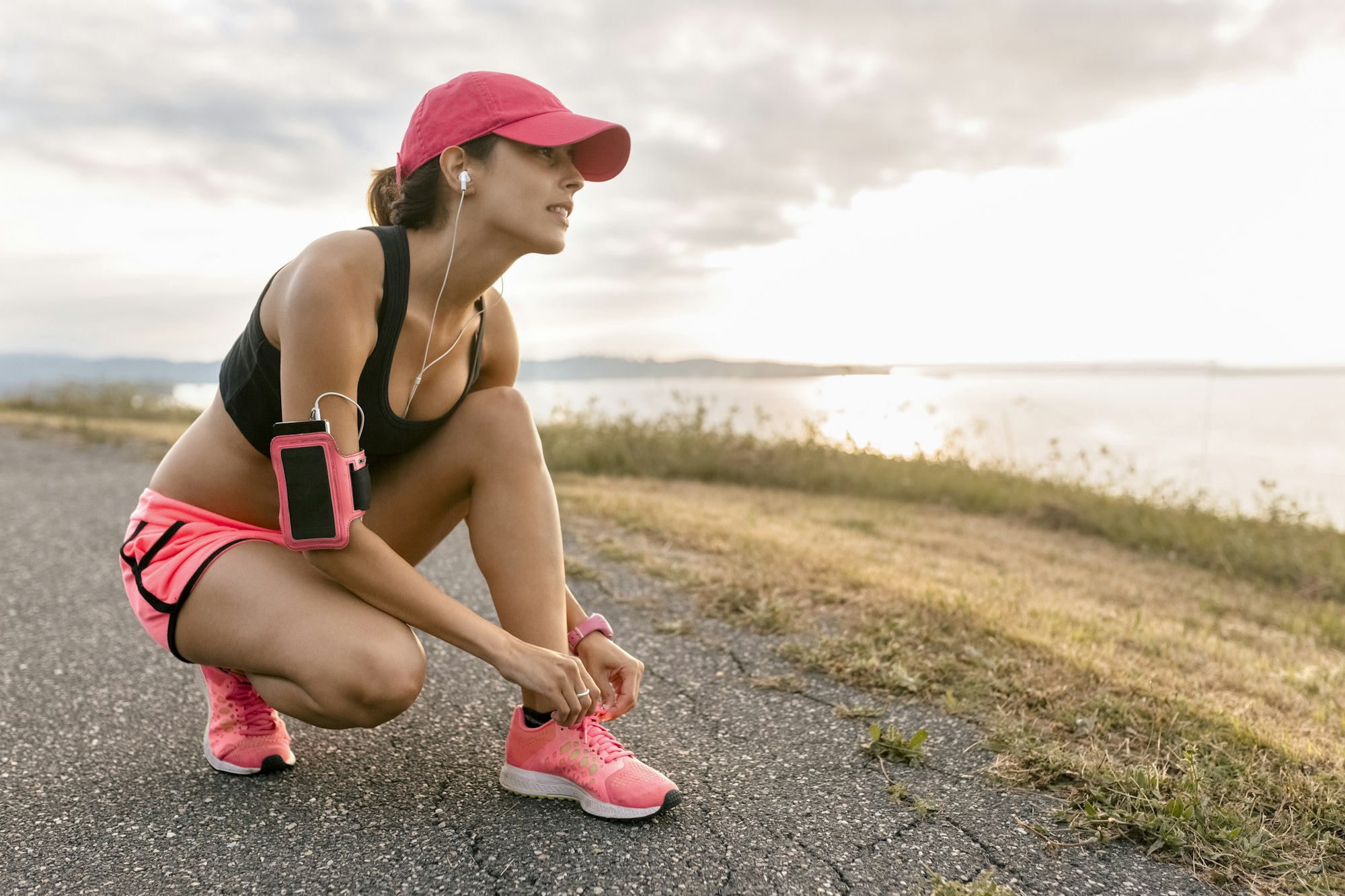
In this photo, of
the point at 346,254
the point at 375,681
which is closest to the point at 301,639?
the point at 375,681

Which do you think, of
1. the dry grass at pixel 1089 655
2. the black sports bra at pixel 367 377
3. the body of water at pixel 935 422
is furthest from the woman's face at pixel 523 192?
the body of water at pixel 935 422

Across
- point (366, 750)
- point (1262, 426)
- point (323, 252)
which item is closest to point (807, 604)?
point (366, 750)

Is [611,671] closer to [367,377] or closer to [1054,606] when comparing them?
[367,377]

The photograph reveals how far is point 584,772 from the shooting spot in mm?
1861

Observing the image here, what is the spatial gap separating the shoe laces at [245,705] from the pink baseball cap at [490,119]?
1238 millimetres

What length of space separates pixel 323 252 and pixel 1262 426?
82.4ft

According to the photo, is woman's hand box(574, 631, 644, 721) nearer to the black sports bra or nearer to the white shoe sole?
the white shoe sole

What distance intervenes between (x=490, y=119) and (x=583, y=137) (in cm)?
20

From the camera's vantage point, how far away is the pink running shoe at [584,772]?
182 centimetres

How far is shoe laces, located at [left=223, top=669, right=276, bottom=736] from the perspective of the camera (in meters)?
2.05

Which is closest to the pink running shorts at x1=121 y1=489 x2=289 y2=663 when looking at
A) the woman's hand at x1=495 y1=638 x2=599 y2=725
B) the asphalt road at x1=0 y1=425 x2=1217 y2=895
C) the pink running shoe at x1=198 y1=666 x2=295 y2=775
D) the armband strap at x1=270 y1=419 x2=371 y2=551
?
the pink running shoe at x1=198 y1=666 x2=295 y2=775

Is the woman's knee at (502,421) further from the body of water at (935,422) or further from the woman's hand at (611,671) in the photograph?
the body of water at (935,422)

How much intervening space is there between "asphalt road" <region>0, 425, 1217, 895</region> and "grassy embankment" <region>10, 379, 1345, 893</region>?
0.54 ft

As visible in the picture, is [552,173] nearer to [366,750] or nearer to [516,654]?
[516,654]
